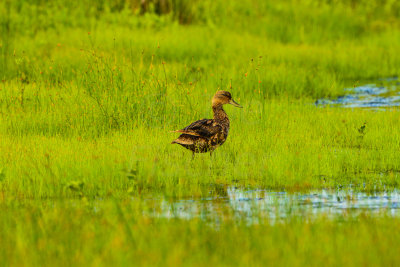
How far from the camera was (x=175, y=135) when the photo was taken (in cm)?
1144

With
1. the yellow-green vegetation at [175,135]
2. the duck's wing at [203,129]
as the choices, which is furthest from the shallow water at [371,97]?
the duck's wing at [203,129]

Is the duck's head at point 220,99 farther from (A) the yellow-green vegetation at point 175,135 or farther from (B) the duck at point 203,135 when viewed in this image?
(A) the yellow-green vegetation at point 175,135

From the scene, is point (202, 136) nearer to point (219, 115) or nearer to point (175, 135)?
point (219, 115)

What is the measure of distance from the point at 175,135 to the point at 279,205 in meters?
4.07

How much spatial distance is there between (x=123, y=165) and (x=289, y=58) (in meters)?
12.4

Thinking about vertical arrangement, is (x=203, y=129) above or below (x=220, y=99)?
below

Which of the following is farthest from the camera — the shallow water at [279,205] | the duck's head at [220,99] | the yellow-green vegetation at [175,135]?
the duck's head at [220,99]

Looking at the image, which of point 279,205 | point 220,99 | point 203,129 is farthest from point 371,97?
point 279,205

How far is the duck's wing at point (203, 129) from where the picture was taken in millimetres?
9664

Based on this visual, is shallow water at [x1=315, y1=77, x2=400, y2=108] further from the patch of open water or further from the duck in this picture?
the patch of open water

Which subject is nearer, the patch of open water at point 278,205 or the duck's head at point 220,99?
the patch of open water at point 278,205

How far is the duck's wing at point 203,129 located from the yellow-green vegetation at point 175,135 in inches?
16.1

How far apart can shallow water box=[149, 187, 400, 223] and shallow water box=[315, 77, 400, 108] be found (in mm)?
7640

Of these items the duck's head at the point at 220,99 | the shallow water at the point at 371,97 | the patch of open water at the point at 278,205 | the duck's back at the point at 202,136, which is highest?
the duck's head at the point at 220,99
